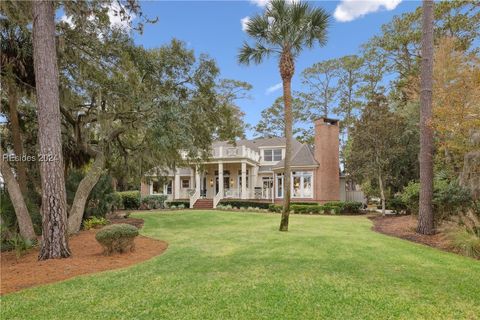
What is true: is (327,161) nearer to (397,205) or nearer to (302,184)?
(302,184)

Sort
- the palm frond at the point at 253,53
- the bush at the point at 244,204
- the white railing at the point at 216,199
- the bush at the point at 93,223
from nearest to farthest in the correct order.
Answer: the palm frond at the point at 253,53 → the bush at the point at 93,223 → the bush at the point at 244,204 → the white railing at the point at 216,199

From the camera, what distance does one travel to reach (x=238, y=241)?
9.30 metres

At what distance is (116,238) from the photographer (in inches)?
300

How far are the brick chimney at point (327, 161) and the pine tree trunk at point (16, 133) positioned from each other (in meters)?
19.5

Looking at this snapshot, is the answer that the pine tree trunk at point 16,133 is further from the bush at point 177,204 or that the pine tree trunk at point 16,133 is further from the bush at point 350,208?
the bush at point 350,208

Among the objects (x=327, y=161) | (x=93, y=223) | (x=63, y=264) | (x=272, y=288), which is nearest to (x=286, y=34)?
(x=272, y=288)

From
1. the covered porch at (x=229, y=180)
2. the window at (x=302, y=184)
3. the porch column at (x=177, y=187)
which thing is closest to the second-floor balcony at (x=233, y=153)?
the covered porch at (x=229, y=180)

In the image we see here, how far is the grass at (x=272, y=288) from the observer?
4.14 metres

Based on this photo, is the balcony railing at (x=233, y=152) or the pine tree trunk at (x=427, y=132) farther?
the balcony railing at (x=233, y=152)

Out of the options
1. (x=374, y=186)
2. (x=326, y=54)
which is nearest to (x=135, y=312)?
(x=374, y=186)

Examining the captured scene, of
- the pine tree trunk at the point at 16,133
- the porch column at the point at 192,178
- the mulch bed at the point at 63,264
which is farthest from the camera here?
the porch column at the point at 192,178

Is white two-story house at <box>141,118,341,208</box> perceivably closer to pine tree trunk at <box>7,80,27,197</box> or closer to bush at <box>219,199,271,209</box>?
bush at <box>219,199,271,209</box>

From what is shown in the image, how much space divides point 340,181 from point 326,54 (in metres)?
14.3

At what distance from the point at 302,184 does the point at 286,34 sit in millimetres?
16447
